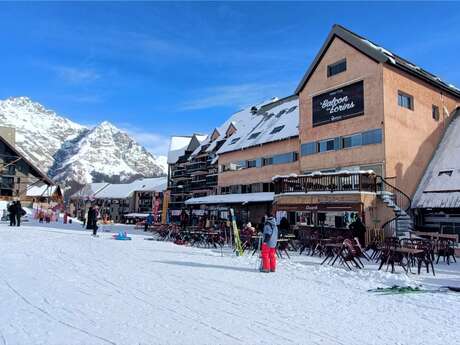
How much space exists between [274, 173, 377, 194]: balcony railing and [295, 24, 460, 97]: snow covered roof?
7656mm

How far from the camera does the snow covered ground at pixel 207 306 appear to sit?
16.8 feet

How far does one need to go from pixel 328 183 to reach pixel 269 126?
651 inches

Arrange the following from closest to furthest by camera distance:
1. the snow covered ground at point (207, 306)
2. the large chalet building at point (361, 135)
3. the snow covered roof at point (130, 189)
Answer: the snow covered ground at point (207, 306), the large chalet building at point (361, 135), the snow covered roof at point (130, 189)

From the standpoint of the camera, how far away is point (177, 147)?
66.4m

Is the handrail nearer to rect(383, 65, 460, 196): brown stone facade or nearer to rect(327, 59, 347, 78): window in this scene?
rect(383, 65, 460, 196): brown stone facade

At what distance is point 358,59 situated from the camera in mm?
24188

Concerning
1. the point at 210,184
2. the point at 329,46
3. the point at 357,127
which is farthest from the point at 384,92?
the point at 210,184

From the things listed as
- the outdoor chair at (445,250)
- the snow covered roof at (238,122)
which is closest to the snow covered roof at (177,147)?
the snow covered roof at (238,122)

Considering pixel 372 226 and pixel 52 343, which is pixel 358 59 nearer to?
pixel 372 226

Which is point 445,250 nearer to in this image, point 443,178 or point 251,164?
point 443,178

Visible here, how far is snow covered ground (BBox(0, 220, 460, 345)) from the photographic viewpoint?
5.11m

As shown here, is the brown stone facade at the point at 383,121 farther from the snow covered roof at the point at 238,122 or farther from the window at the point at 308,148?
the snow covered roof at the point at 238,122

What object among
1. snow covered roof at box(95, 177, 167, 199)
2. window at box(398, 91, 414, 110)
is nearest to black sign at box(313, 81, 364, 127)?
window at box(398, 91, 414, 110)

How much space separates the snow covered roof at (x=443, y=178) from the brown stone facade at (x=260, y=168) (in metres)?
9.86
